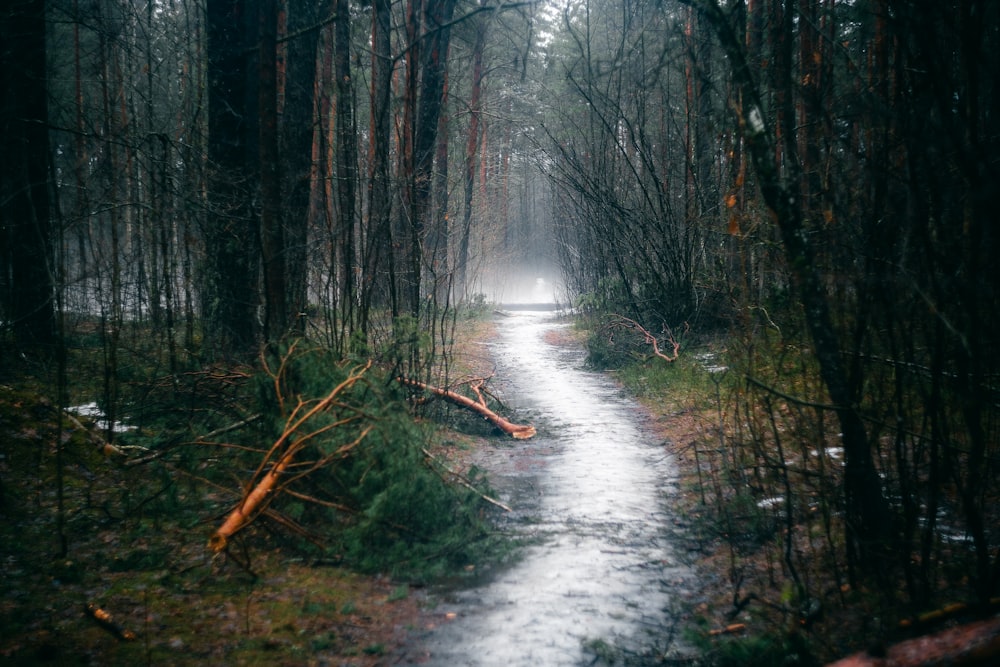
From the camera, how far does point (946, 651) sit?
2.47 m

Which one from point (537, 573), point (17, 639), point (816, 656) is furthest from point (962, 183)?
point (17, 639)

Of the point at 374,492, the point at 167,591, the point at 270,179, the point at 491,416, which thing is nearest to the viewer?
the point at 167,591

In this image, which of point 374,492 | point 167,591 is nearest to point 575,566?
point 374,492

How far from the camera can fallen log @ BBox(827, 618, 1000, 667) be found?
7.77 feet

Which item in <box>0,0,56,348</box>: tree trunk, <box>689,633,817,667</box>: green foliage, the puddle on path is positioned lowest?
the puddle on path

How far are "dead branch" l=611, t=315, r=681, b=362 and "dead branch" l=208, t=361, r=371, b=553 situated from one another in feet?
25.7

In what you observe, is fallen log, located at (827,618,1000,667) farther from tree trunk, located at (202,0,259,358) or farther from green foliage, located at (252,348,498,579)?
tree trunk, located at (202,0,259,358)

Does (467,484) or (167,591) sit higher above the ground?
(467,484)

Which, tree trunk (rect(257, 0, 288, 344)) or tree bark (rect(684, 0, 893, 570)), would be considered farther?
tree trunk (rect(257, 0, 288, 344))

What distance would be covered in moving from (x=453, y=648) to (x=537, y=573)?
1.08 m

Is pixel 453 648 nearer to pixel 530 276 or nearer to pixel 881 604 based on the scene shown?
pixel 881 604

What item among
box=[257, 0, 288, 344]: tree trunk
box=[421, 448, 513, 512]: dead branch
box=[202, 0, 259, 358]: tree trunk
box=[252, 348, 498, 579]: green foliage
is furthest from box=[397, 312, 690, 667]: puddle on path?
box=[202, 0, 259, 358]: tree trunk

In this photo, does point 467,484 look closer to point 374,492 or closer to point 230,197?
point 374,492

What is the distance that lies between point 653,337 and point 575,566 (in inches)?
348
